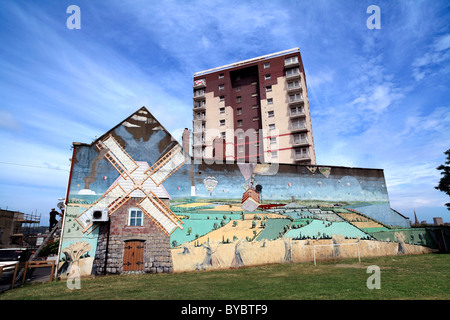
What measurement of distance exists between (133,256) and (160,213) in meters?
2.77

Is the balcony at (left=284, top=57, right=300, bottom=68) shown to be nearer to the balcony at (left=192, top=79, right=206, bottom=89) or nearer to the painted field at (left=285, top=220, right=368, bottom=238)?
the balcony at (left=192, top=79, right=206, bottom=89)

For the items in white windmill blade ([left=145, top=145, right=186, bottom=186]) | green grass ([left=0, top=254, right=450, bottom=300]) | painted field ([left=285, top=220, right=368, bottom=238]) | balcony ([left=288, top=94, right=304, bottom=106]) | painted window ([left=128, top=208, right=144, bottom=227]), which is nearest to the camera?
green grass ([left=0, top=254, right=450, bottom=300])

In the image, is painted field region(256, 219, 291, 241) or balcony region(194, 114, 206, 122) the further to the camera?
balcony region(194, 114, 206, 122)

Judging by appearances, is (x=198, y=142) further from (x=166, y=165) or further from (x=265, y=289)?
(x=265, y=289)

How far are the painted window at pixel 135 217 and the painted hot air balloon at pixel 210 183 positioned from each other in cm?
456

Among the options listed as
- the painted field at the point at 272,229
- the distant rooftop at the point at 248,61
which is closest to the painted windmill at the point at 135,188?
the painted field at the point at 272,229

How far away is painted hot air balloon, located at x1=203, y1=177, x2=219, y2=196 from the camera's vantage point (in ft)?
55.8

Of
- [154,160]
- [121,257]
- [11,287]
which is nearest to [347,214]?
[154,160]

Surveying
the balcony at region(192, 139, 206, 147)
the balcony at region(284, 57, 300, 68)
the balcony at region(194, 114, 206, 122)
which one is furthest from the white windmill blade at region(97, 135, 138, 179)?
the balcony at region(284, 57, 300, 68)

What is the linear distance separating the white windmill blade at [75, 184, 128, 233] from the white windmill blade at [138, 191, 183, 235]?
3.94 feet

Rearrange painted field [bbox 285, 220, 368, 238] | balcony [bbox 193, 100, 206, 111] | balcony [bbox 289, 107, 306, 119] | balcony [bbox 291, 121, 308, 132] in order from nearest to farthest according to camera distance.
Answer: painted field [bbox 285, 220, 368, 238], balcony [bbox 291, 121, 308, 132], balcony [bbox 289, 107, 306, 119], balcony [bbox 193, 100, 206, 111]

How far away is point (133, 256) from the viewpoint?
46.7 ft

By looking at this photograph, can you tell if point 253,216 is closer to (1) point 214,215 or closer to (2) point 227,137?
(1) point 214,215

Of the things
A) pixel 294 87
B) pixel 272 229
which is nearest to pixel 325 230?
pixel 272 229
